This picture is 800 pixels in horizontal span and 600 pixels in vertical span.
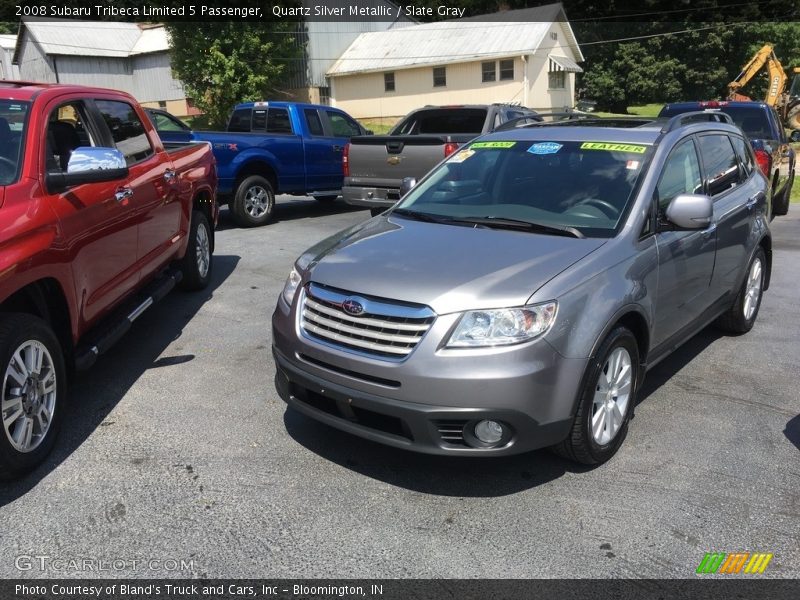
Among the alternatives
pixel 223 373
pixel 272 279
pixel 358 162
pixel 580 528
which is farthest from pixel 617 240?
pixel 358 162

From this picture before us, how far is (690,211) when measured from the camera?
405 centimetres

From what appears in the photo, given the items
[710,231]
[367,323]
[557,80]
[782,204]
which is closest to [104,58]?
[557,80]

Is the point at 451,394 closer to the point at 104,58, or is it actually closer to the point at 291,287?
the point at 291,287

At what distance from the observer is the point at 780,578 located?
292 cm

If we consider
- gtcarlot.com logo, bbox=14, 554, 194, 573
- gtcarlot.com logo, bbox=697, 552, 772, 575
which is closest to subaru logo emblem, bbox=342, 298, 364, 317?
gtcarlot.com logo, bbox=14, 554, 194, 573

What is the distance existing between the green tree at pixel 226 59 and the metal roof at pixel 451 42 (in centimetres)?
369

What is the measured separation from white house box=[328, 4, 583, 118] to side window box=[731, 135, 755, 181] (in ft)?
96.9

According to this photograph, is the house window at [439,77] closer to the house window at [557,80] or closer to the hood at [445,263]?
the house window at [557,80]

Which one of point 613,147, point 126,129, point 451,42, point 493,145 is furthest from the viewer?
point 451,42

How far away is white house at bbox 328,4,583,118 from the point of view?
1377 inches

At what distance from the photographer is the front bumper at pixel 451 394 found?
323 centimetres

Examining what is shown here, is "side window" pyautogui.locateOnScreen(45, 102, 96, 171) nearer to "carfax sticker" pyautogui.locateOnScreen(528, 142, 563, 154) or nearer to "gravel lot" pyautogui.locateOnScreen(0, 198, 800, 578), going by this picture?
"gravel lot" pyautogui.locateOnScreen(0, 198, 800, 578)

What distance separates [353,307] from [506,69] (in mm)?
33820

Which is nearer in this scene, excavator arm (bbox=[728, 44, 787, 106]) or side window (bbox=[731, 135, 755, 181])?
side window (bbox=[731, 135, 755, 181])
